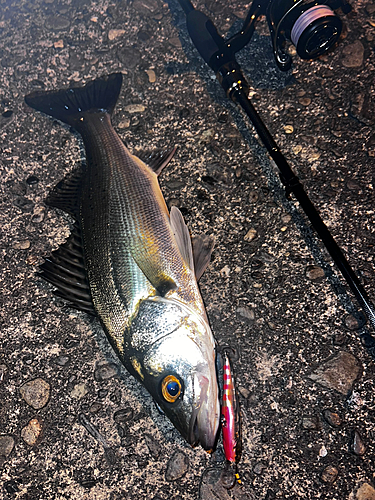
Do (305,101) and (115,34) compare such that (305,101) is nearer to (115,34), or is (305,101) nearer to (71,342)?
(115,34)

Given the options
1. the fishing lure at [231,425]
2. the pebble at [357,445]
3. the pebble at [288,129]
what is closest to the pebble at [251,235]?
the pebble at [288,129]

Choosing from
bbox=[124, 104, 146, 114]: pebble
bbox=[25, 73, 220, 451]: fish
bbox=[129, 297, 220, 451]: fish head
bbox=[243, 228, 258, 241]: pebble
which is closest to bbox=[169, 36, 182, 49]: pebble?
bbox=[124, 104, 146, 114]: pebble

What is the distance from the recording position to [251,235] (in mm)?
2787

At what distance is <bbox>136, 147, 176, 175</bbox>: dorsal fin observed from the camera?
302 centimetres

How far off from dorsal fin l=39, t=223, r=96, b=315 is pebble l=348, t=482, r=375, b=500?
201cm

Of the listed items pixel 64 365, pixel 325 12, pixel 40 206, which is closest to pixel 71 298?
pixel 64 365

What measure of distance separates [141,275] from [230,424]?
115cm

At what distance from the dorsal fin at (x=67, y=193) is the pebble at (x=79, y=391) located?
1391 mm

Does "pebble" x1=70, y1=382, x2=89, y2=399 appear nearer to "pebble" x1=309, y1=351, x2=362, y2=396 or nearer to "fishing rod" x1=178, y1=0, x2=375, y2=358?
"pebble" x1=309, y1=351, x2=362, y2=396

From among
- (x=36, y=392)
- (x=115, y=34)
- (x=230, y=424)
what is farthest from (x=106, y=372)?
(x=115, y=34)

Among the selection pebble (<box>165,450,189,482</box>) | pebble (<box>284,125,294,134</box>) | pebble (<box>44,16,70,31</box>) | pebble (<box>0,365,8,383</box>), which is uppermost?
pebble (<box>44,16,70,31</box>)

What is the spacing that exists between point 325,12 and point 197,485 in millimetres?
3618

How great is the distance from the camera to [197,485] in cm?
218

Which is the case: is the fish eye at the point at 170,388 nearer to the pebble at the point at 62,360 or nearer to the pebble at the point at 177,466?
the pebble at the point at 177,466
